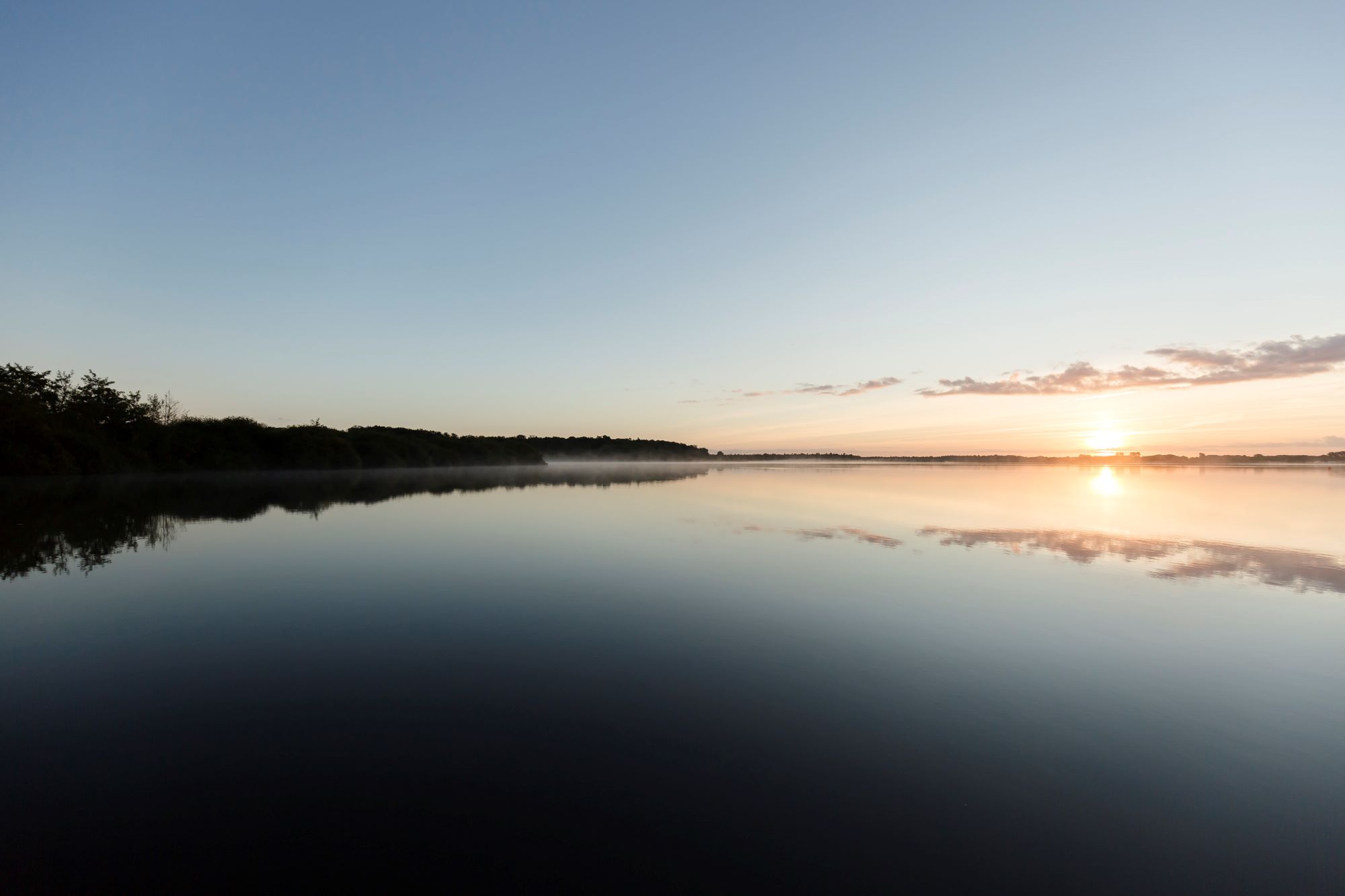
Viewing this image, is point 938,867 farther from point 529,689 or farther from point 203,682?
point 203,682

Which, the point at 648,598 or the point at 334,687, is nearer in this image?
the point at 334,687

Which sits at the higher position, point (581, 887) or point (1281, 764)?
point (581, 887)

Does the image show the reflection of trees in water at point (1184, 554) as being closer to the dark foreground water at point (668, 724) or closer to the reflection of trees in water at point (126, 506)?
the dark foreground water at point (668, 724)

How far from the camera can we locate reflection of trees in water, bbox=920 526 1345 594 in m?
13.6

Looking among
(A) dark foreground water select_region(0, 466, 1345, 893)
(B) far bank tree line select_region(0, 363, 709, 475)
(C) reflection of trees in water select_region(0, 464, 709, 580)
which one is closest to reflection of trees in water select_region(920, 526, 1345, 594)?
(A) dark foreground water select_region(0, 466, 1345, 893)

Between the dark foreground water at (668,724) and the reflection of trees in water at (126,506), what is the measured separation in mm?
531

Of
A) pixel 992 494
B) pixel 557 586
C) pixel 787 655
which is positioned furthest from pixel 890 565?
pixel 992 494

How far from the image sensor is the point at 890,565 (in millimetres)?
14773

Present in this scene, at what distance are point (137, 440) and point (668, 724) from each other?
79963 millimetres

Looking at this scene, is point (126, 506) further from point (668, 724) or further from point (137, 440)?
point (137, 440)

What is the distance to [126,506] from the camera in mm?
26922

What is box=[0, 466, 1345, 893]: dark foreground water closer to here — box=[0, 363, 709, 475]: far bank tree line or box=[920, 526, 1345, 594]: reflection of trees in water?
box=[920, 526, 1345, 594]: reflection of trees in water

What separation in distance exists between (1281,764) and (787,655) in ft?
16.7

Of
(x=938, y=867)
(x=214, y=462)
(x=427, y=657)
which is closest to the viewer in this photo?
(x=938, y=867)
